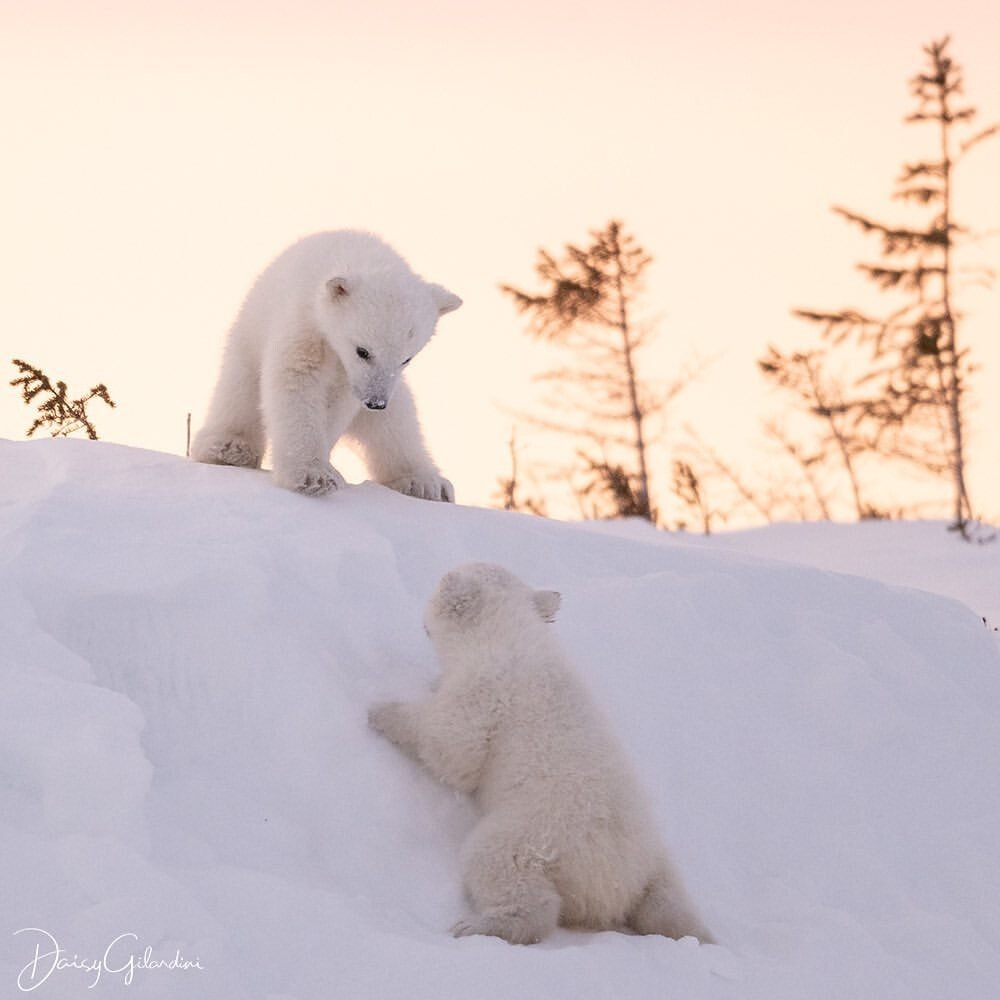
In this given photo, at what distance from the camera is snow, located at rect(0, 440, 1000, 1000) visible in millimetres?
2941

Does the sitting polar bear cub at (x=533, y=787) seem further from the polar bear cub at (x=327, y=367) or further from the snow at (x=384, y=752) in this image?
the polar bear cub at (x=327, y=367)

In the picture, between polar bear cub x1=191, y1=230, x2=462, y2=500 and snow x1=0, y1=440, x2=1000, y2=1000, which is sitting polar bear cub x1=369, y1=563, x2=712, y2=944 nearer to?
snow x1=0, y1=440, x2=1000, y2=1000

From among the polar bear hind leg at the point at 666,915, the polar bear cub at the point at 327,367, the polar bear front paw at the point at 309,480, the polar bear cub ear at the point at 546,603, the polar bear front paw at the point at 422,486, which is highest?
the polar bear cub at the point at 327,367

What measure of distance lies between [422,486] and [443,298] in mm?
879

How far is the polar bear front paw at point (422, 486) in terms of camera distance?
5828 millimetres

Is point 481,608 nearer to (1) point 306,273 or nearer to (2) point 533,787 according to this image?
(2) point 533,787

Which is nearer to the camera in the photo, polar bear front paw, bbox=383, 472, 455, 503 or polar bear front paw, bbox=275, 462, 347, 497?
polar bear front paw, bbox=275, 462, 347, 497

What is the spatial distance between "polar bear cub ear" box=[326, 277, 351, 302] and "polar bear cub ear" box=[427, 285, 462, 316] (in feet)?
1.78

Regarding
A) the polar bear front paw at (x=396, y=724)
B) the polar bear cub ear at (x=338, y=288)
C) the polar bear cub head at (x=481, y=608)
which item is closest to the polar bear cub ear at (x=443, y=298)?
the polar bear cub ear at (x=338, y=288)

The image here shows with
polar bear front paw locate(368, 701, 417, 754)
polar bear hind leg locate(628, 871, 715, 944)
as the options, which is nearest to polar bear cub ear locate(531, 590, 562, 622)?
polar bear front paw locate(368, 701, 417, 754)

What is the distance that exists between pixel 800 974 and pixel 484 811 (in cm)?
97

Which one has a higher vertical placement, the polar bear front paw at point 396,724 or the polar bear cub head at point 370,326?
the polar bear cub head at point 370,326

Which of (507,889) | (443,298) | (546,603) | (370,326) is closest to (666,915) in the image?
(507,889)

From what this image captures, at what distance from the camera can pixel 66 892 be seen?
2.89 meters
